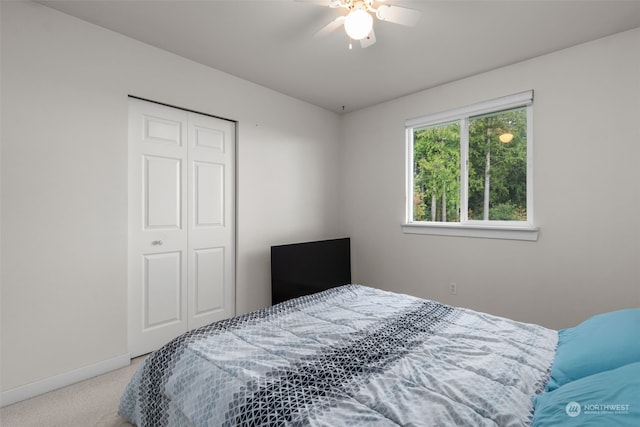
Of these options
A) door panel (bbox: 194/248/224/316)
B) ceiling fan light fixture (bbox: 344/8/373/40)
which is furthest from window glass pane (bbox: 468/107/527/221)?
door panel (bbox: 194/248/224/316)

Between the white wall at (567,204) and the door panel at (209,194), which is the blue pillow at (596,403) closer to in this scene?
the white wall at (567,204)

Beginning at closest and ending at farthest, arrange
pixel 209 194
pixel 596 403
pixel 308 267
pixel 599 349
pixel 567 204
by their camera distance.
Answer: pixel 596 403 < pixel 599 349 < pixel 567 204 < pixel 209 194 < pixel 308 267

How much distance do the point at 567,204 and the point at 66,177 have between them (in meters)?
3.81

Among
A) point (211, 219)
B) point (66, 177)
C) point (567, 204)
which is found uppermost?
point (66, 177)

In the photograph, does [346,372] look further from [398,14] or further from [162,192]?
[162,192]

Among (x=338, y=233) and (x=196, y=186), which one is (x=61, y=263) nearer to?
(x=196, y=186)

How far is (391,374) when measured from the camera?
1175 mm

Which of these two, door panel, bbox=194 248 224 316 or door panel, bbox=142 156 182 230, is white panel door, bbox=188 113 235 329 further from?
door panel, bbox=142 156 182 230

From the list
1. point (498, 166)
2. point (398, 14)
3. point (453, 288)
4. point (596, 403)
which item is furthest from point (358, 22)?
point (453, 288)

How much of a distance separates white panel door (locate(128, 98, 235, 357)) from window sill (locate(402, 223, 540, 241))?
2.02m

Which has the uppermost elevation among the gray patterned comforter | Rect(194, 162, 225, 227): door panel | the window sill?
Rect(194, 162, 225, 227): door panel

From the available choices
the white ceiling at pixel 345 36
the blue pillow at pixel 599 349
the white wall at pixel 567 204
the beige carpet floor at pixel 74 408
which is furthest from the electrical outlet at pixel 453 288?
the beige carpet floor at pixel 74 408

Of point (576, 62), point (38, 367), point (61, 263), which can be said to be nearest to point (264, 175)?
point (61, 263)

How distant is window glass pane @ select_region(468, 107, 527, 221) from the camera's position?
9.27ft
